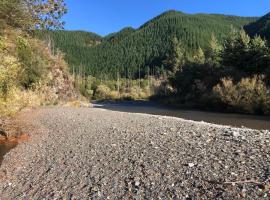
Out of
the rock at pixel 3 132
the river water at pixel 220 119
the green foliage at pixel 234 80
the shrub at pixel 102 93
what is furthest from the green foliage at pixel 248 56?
the shrub at pixel 102 93

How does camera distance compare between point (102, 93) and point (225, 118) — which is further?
point (102, 93)

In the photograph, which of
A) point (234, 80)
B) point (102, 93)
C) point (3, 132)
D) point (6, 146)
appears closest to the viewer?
point (6, 146)

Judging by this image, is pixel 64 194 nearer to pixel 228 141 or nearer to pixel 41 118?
pixel 228 141

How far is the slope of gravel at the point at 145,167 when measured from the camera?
886 cm

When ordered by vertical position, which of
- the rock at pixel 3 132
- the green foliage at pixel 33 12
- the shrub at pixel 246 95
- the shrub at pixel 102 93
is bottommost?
the shrub at pixel 102 93

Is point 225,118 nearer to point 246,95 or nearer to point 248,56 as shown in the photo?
point 246,95

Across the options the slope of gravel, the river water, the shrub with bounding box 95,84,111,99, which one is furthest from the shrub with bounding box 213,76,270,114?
the shrub with bounding box 95,84,111,99

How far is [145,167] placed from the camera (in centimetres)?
1095

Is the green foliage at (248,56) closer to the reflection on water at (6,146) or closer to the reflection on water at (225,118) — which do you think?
the reflection on water at (225,118)

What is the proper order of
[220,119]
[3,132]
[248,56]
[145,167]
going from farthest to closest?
[248,56] < [220,119] < [3,132] < [145,167]

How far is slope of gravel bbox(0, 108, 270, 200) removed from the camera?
886 cm

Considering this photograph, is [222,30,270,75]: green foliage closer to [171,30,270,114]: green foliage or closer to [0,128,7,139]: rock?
[171,30,270,114]: green foliage

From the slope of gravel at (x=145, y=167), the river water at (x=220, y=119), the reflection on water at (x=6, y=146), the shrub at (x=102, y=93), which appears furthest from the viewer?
the shrub at (x=102, y=93)

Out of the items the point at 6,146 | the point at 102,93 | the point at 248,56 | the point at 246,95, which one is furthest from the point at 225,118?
the point at 102,93
